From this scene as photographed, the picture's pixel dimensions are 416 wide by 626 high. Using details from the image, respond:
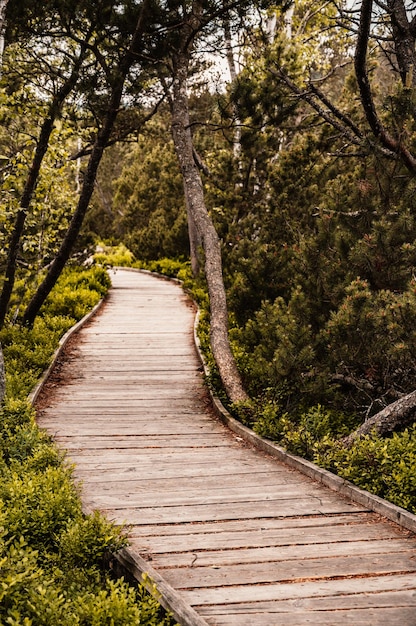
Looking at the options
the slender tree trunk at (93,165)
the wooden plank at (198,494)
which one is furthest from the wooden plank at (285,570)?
the slender tree trunk at (93,165)

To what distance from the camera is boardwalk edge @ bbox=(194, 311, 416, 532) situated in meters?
4.96

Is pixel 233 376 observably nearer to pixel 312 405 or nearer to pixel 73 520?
pixel 312 405

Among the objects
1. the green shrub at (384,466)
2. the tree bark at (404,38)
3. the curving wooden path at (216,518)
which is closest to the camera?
the curving wooden path at (216,518)

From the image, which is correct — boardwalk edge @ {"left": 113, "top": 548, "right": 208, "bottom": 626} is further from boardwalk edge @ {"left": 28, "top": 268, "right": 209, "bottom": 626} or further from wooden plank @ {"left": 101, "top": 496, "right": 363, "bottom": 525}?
wooden plank @ {"left": 101, "top": 496, "right": 363, "bottom": 525}

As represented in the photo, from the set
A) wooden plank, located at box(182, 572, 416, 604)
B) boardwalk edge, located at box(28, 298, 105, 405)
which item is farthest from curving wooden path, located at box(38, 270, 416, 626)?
boardwalk edge, located at box(28, 298, 105, 405)

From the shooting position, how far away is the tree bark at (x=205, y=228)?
28.4 feet

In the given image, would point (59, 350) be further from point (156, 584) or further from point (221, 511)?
point (156, 584)

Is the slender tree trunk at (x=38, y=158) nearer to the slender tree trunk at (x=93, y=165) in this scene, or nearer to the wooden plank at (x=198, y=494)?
the slender tree trunk at (x=93, y=165)

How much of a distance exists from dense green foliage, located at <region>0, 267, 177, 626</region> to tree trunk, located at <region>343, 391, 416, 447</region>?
2625 mm

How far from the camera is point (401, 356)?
5.90m

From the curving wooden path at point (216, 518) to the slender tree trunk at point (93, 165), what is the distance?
2330 mm

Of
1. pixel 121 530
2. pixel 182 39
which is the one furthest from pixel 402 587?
pixel 182 39

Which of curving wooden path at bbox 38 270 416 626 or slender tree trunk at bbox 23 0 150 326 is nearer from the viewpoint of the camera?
curving wooden path at bbox 38 270 416 626

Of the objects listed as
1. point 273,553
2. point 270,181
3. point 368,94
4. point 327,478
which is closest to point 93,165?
point 270,181
